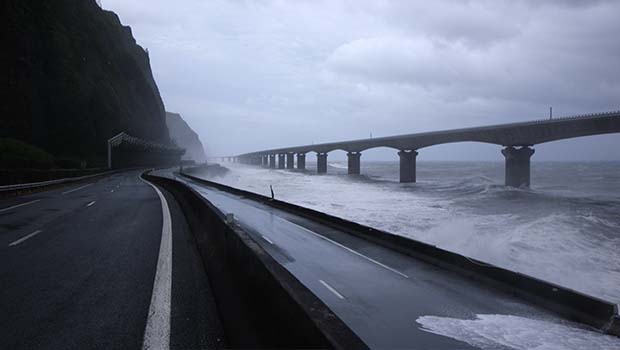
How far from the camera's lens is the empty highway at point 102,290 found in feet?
14.2

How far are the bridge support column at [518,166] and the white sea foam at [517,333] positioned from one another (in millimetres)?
60105

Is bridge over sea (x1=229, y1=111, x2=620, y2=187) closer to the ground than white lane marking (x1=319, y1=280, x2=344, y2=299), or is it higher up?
higher up

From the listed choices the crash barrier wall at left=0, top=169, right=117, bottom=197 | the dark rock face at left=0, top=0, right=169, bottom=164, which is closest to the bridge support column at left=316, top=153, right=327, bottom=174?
the dark rock face at left=0, top=0, right=169, bottom=164

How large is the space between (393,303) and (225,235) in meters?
3.35

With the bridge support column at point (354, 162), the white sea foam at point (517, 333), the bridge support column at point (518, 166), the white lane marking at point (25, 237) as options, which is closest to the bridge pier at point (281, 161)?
the bridge support column at point (354, 162)

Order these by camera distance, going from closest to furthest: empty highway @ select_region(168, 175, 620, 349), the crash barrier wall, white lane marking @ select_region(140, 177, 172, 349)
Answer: white lane marking @ select_region(140, 177, 172, 349) < empty highway @ select_region(168, 175, 620, 349) < the crash barrier wall

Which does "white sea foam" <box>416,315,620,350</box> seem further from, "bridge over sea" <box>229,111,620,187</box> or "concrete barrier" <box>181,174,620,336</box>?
"bridge over sea" <box>229,111,620,187</box>

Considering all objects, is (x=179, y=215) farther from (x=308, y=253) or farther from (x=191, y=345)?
(x=191, y=345)

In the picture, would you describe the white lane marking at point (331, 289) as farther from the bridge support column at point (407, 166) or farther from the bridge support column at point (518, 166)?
the bridge support column at point (407, 166)

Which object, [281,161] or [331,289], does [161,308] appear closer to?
[331,289]

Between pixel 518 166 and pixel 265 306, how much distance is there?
2622 inches

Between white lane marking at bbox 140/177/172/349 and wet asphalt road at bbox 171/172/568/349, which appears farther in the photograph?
wet asphalt road at bbox 171/172/568/349

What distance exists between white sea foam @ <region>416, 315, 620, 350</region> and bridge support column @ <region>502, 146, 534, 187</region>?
6011 centimetres

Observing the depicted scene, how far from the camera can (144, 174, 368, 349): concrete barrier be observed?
2.79 metres
